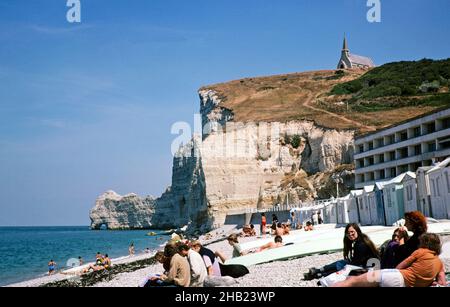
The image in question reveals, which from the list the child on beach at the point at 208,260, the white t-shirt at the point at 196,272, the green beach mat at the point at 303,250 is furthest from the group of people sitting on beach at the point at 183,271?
the green beach mat at the point at 303,250

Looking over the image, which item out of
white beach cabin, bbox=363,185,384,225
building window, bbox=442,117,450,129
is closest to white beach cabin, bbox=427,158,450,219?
white beach cabin, bbox=363,185,384,225

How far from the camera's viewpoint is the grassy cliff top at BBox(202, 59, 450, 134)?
2359 inches

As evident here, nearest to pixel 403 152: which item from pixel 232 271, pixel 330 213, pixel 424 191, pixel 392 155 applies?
pixel 392 155

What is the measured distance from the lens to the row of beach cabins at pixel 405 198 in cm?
1697

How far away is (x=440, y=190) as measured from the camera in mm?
16938

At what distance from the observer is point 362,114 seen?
61.8 m

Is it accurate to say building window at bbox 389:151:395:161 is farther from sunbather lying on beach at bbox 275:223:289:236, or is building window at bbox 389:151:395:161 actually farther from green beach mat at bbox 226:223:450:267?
green beach mat at bbox 226:223:450:267

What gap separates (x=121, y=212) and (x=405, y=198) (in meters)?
118

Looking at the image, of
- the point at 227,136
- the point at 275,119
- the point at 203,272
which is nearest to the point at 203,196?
the point at 227,136

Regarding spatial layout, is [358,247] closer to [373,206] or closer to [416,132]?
[373,206]

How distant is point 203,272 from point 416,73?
7688 cm

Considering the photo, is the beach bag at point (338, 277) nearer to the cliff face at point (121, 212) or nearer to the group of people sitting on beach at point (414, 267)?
the group of people sitting on beach at point (414, 267)
